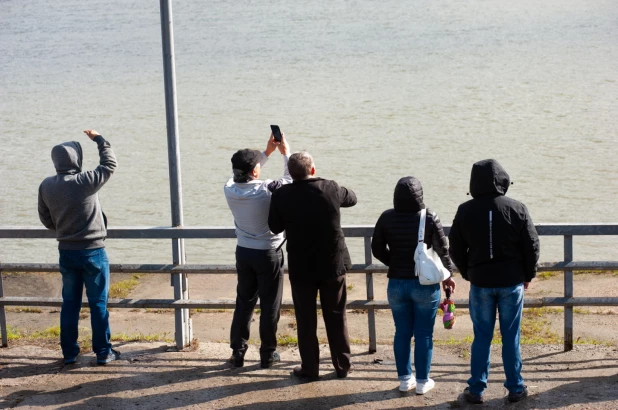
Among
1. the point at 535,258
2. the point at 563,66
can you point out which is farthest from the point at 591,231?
the point at 563,66

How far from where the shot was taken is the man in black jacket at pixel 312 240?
17.8 feet

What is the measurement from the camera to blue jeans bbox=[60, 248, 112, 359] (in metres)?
5.92

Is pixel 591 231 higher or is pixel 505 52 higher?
pixel 505 52

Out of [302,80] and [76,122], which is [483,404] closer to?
[76,122]

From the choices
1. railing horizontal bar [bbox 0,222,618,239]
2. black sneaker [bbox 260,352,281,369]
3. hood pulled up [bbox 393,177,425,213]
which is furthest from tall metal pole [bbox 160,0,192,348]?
hood pulled up [bbox 393,177,425,213]

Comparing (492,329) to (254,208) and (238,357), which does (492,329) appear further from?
(238,357)

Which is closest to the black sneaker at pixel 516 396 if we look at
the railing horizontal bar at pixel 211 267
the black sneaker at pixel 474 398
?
the black sneaker at pixel 474 398

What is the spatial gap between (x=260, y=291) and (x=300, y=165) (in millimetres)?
993

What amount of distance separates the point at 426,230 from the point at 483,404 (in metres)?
1.14

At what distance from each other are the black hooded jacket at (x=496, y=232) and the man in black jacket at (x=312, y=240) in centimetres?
84

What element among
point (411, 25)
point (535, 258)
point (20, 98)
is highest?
point (411, 25)

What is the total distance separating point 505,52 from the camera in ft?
107

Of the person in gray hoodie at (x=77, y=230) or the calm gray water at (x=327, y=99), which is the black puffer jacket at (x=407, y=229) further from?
the calm gray water at (x=327, y=99)

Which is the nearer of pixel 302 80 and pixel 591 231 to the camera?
pixel 591 231
